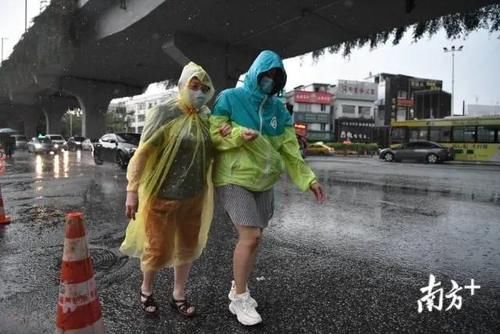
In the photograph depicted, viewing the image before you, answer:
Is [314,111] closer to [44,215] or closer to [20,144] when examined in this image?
[20,144]

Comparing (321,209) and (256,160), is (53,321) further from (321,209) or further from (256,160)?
(321,209)

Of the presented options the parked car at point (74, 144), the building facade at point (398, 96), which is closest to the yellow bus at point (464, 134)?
the building facade at point (398, 96)

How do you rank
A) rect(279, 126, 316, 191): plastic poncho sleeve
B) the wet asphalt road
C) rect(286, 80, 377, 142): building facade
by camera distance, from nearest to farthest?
the wet asphalt road
rect(279, 126, 316, 191): plastic poncho sleeve
rect(286, 80, 377, 142): building facade

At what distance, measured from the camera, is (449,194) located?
9.91 m

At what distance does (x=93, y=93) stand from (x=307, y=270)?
3234 centimetres

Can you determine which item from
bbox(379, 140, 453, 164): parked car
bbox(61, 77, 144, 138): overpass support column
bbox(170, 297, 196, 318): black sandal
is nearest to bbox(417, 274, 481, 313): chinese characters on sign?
bbox(170, 297, 196, 318): black sandal

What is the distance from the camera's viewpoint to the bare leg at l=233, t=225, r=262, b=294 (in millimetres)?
2770

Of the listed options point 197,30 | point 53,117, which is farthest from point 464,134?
point 53,117

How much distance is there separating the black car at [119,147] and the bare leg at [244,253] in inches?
522

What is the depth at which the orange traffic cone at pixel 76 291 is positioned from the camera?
2256 millimetres

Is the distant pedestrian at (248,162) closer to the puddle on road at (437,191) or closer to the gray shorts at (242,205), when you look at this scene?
the gray shorts at (242,205)

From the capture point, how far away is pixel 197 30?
16.1m

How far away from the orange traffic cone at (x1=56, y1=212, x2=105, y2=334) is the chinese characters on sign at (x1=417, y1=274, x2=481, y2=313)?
87.6 inches

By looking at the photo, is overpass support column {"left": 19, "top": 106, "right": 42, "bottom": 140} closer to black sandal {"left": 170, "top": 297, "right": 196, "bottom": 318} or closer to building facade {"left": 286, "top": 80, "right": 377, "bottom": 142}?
building facade {"left": 286, "top": 80, "right": 377, "bottom": 142}
